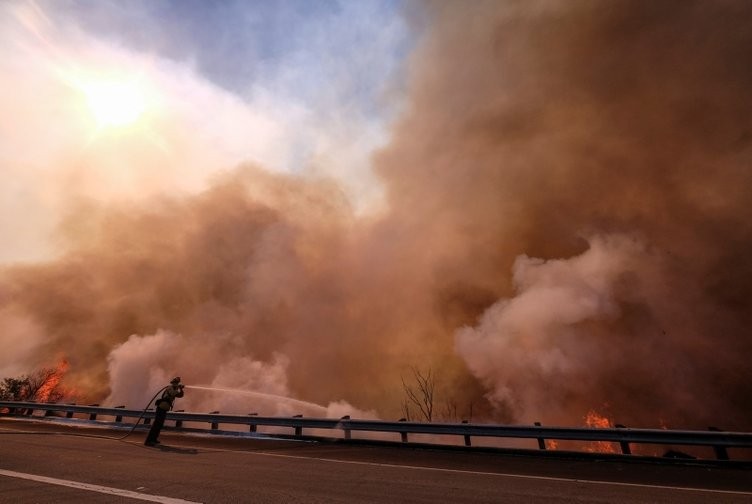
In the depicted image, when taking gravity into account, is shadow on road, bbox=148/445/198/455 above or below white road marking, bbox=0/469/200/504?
above

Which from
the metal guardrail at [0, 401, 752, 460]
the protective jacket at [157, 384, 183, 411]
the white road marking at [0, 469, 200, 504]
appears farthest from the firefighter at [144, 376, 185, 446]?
the white road marking at [0, 469, 200, 504]

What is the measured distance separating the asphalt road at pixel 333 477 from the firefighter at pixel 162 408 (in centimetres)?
43

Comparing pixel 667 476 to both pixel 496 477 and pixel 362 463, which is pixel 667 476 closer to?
pixel 496 477

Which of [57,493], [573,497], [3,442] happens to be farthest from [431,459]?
[3,442]

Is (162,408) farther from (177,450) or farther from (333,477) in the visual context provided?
(333,477)

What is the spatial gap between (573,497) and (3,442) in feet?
41.3

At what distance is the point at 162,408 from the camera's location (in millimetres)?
10992

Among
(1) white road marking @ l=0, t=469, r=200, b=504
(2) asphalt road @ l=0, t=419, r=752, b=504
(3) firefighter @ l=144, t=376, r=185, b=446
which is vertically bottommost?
(1) white road marking @ l=0, t=469, r=200, b=504

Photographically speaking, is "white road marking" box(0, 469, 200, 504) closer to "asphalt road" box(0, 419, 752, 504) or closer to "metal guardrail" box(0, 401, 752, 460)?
"asphalt road" box(0, 419, 752, 504)

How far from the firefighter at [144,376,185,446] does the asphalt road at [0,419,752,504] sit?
0.43 m

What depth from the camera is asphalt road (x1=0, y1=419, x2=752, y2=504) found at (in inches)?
207

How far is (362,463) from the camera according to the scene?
27.0ft

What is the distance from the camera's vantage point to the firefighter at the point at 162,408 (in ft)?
35.0

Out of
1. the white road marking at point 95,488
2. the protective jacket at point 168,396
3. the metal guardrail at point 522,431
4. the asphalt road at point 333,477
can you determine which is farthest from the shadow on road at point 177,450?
the metal guardrail at point 522,431
